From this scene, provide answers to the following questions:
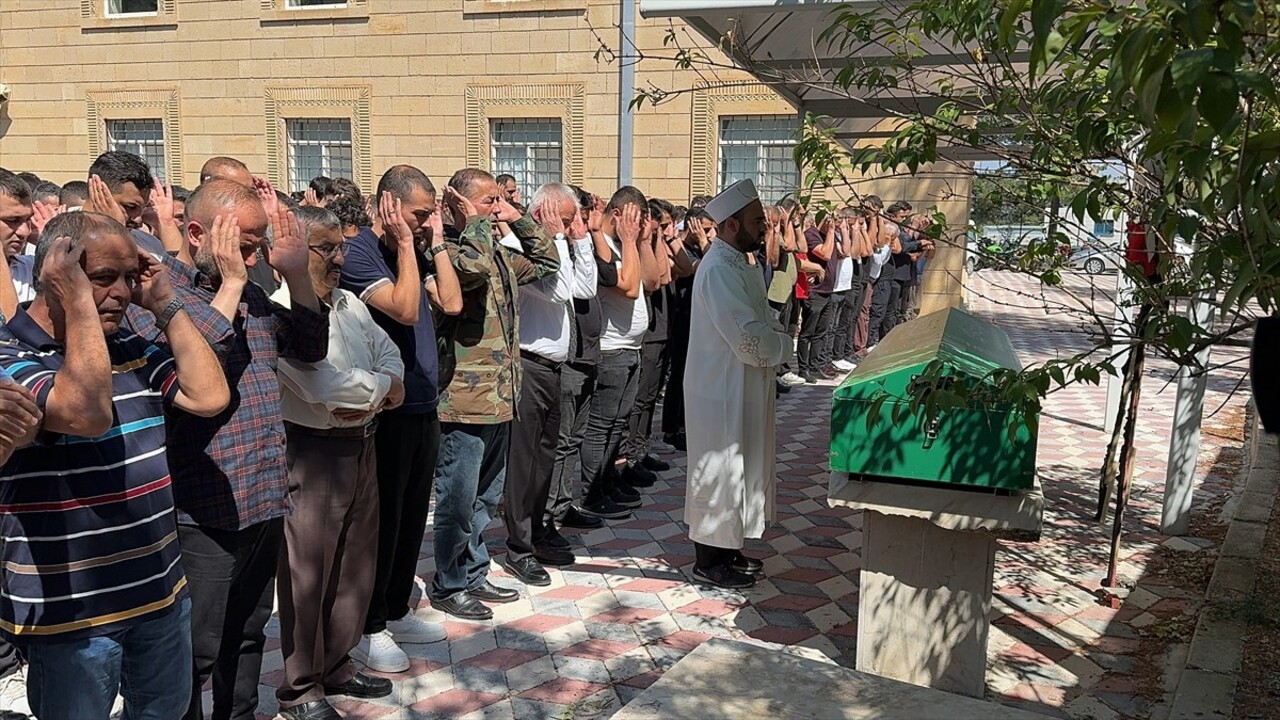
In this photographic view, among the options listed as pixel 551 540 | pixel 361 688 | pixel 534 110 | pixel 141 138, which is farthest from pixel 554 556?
pixel 141 138

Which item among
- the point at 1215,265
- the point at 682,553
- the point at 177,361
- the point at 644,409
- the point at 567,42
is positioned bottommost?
the point at 682,553

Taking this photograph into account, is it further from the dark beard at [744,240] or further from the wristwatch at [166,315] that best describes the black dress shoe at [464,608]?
the wristwatch at [166,315]

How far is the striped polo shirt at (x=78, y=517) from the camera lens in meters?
2.28

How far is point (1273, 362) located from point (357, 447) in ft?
8.84

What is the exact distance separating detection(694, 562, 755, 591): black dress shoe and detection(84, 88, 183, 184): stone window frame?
17007 mm

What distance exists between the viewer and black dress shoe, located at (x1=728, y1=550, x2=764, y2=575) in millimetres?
5184

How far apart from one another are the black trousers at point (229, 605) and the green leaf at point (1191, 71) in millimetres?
2553

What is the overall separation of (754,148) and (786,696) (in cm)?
1396

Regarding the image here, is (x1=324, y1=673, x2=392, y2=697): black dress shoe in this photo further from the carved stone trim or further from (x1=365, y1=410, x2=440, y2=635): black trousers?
the carved stone trim

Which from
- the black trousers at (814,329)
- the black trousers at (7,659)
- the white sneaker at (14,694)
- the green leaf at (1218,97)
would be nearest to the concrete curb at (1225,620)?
the green leaf at (1218,97)

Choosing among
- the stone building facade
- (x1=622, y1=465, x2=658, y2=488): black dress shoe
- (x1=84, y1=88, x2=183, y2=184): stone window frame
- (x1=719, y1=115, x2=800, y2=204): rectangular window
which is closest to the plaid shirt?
(x1=622, y1=465, x2=658, y2=488): black dress shoe

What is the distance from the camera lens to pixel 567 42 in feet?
52.6

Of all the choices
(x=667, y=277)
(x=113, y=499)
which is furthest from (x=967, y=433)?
(x=667, y=277)

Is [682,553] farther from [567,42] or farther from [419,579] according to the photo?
[567,42]
